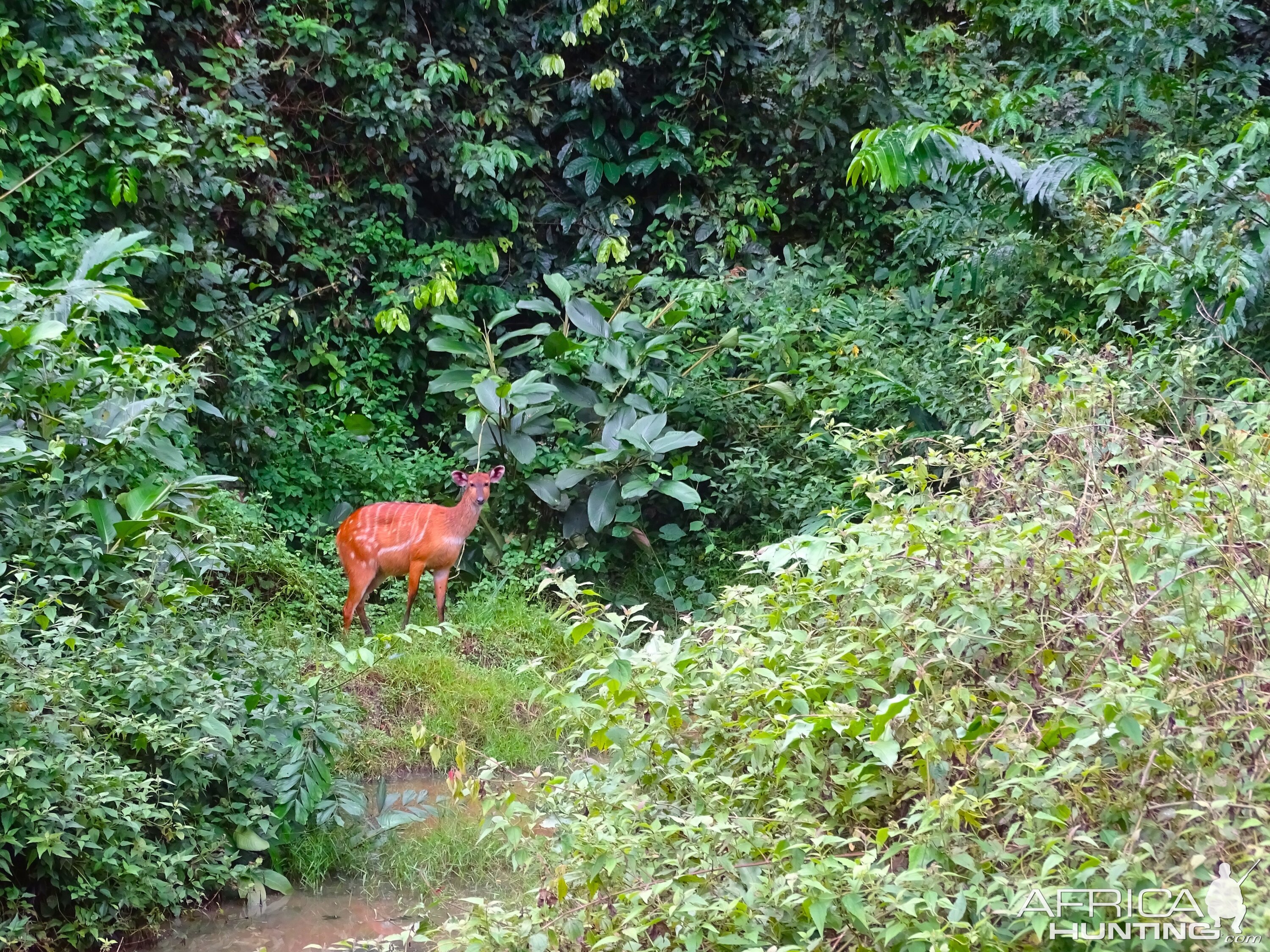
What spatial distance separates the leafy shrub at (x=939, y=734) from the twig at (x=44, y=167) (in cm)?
472

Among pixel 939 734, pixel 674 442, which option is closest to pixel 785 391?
pixel 674 442

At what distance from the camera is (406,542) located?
6.62 meters

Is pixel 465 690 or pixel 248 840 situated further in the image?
pixel 465 690

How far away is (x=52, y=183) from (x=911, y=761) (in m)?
5.86

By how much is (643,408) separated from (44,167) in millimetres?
3726

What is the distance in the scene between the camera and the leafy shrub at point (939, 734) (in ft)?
8.20

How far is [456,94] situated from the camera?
29.4 feet

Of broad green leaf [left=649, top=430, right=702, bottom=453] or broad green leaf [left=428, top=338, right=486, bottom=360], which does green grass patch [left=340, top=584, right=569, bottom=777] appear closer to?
broad green leaf [left=649, top=430, right=702, bottom=453]

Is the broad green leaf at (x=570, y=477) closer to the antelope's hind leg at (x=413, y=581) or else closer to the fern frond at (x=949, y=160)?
the antelope's hind leg at (x=413, y=581)

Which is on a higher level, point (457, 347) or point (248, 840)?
point (457, 347)

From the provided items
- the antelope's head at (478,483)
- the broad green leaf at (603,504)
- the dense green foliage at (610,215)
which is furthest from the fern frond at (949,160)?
the antelope's head at (478,483)

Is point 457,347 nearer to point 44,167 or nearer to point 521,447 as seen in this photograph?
point 521,447

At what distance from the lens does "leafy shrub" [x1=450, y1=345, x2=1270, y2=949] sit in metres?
2.50

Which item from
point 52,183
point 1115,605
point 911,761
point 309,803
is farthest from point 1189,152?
point 52,183
